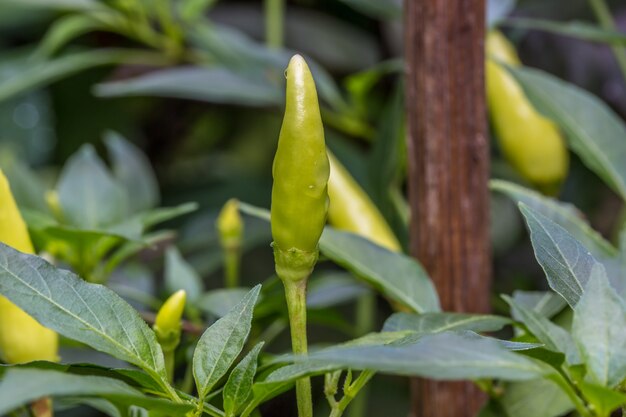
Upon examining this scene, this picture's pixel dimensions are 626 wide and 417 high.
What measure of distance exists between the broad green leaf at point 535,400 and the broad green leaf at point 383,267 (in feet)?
0.19

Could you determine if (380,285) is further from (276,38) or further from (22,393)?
(276,38)

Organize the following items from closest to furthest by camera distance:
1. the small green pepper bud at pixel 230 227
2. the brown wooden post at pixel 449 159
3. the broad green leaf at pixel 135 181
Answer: the brown wooden post at pixel 449 159 → the small green pepper bud at pixel 230 227 → the broad green leaf at pixel 135 181

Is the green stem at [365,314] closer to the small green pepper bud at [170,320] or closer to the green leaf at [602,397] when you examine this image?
the small green pepper bud at [170,320]

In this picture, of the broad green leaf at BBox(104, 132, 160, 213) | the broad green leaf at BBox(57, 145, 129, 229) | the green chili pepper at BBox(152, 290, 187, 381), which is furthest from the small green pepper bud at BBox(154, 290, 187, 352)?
the broad green leaf at BBox(104, 132, 160, 213)

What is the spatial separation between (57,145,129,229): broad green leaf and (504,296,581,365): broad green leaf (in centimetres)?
34

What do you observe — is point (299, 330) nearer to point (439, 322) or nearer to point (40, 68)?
point (439, 322)

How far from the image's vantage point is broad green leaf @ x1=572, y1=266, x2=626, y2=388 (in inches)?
11.4

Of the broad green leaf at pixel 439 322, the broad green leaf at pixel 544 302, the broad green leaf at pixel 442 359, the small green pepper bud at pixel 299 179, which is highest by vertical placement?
the small green pepper bud at pixel 299 179

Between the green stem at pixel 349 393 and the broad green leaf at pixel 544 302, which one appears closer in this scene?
the green stem at pixel 349 393

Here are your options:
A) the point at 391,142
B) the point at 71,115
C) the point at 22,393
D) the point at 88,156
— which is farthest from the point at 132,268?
the point at 71,115

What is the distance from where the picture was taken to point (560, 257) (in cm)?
34

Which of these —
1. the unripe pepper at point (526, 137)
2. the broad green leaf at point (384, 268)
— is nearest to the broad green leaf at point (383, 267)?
the broad green leaf at point (384, 268)

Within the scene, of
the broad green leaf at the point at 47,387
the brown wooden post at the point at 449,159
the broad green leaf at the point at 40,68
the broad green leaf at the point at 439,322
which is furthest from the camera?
the broad green leaf at the point at 40,68

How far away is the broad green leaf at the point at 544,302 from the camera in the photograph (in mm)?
451
